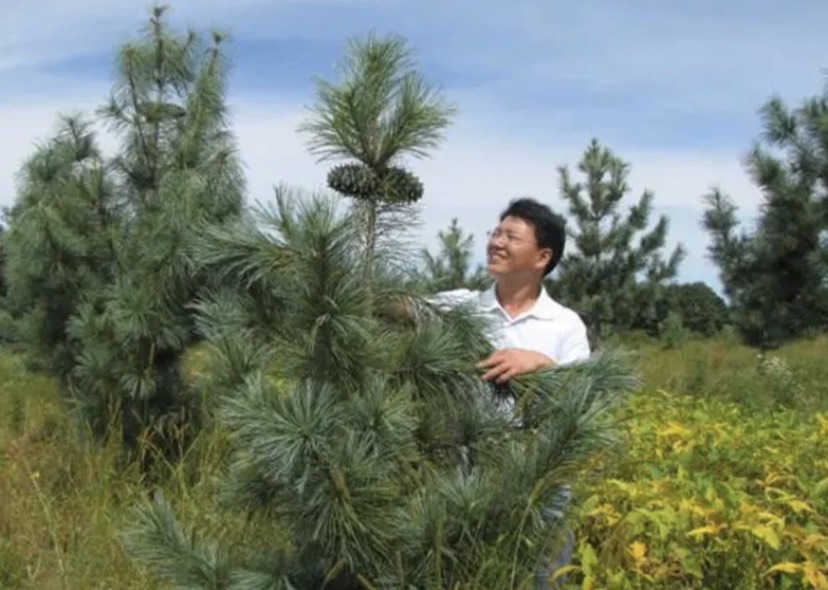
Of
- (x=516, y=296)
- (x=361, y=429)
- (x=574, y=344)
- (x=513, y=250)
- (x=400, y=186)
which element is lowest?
(x=361, y=429)

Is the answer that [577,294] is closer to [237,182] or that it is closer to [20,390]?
[20,390]

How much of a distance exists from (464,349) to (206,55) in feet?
14.0

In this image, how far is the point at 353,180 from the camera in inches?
115

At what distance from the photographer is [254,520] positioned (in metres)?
3.12

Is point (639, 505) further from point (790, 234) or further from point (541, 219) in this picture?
point (790, 234)

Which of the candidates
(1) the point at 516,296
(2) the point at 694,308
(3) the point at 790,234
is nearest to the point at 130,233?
(1) the point at 516,296

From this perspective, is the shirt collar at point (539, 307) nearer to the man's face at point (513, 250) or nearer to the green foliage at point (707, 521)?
the man's face at point (513, 250)

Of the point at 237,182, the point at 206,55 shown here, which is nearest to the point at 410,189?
the point at 237,182

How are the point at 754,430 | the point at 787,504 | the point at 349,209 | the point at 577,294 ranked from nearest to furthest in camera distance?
the point at 349,209
the point at 787,504
the point at 754,430
the point at 577,294

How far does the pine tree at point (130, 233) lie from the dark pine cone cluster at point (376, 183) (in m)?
2.94

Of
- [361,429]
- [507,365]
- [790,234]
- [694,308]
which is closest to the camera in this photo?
[361,429]

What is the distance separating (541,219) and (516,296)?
0.25m

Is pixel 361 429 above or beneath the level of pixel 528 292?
beneath

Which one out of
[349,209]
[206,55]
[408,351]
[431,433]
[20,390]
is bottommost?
[20,390]
